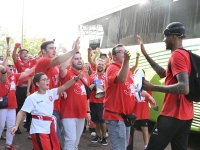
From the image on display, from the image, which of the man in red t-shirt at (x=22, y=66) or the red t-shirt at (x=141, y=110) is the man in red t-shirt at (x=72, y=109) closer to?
the red t-shirt at (x=141, y=110)

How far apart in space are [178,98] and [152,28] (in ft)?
20.8

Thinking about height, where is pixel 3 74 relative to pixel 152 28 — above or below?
below

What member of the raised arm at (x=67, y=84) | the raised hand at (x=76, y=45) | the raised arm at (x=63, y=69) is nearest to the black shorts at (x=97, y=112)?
the raised arm at (x=63, y=69)

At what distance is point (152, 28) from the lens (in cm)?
970

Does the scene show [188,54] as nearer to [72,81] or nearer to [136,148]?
[72,81]

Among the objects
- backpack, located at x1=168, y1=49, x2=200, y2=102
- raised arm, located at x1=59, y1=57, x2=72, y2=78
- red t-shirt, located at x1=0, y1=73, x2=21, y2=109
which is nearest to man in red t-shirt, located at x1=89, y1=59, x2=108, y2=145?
red t-shirt, located at x1=0, y1=73, x2=21, y2=109

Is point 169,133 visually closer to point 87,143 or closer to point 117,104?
point 117,104

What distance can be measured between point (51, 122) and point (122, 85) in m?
1.15

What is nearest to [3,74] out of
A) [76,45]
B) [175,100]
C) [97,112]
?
[76,45]

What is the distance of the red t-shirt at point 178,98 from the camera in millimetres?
3453

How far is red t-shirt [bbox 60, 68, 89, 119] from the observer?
17.1ft

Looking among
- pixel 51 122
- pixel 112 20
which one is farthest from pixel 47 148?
pixel 112 20

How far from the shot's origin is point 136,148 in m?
7.17

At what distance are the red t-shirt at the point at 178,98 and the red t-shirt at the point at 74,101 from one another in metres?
1.87
